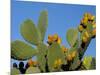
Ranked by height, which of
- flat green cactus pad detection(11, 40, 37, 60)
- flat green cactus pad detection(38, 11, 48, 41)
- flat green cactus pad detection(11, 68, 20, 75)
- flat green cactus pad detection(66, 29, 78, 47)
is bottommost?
flat green cactus pad detection(11, 68, 20, 75)

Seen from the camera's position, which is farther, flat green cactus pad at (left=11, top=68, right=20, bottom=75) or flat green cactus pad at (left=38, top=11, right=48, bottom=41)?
flat green cactus pad at (left=38, top=11, right=48, bottom=41)

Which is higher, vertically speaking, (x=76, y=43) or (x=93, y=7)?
(x=93, y=7)

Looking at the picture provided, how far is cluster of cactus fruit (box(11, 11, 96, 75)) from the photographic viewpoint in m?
2.00

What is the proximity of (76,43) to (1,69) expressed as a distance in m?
0.76

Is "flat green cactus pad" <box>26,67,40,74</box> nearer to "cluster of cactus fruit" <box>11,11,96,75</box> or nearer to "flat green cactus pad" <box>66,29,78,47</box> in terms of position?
"cluster of cactus fruit" <box>11,11,96,75</box>

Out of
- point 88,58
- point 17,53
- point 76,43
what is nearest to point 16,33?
point 17,53

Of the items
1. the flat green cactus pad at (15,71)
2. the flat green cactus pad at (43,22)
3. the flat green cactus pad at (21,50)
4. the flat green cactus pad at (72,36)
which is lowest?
the flat green cactus pad at (15,71)

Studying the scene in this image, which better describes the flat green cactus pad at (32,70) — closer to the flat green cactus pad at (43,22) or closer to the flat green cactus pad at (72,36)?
the flat green cactus pad at (43,22)

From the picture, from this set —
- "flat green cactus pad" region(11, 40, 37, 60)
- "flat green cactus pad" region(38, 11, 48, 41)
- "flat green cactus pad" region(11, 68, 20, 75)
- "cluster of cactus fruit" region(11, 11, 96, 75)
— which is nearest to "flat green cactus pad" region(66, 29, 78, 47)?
"cluster of cactus fruit" region(11, 11, 96, 75)

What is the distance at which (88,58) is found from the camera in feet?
7.23

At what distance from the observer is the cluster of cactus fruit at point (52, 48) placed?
1998mm

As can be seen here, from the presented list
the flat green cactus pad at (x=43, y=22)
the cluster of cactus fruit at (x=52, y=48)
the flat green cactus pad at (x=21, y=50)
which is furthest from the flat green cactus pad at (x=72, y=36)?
the flat green cactus pad at (x=21, y=50)

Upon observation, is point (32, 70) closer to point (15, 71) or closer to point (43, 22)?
point (15, 71)
